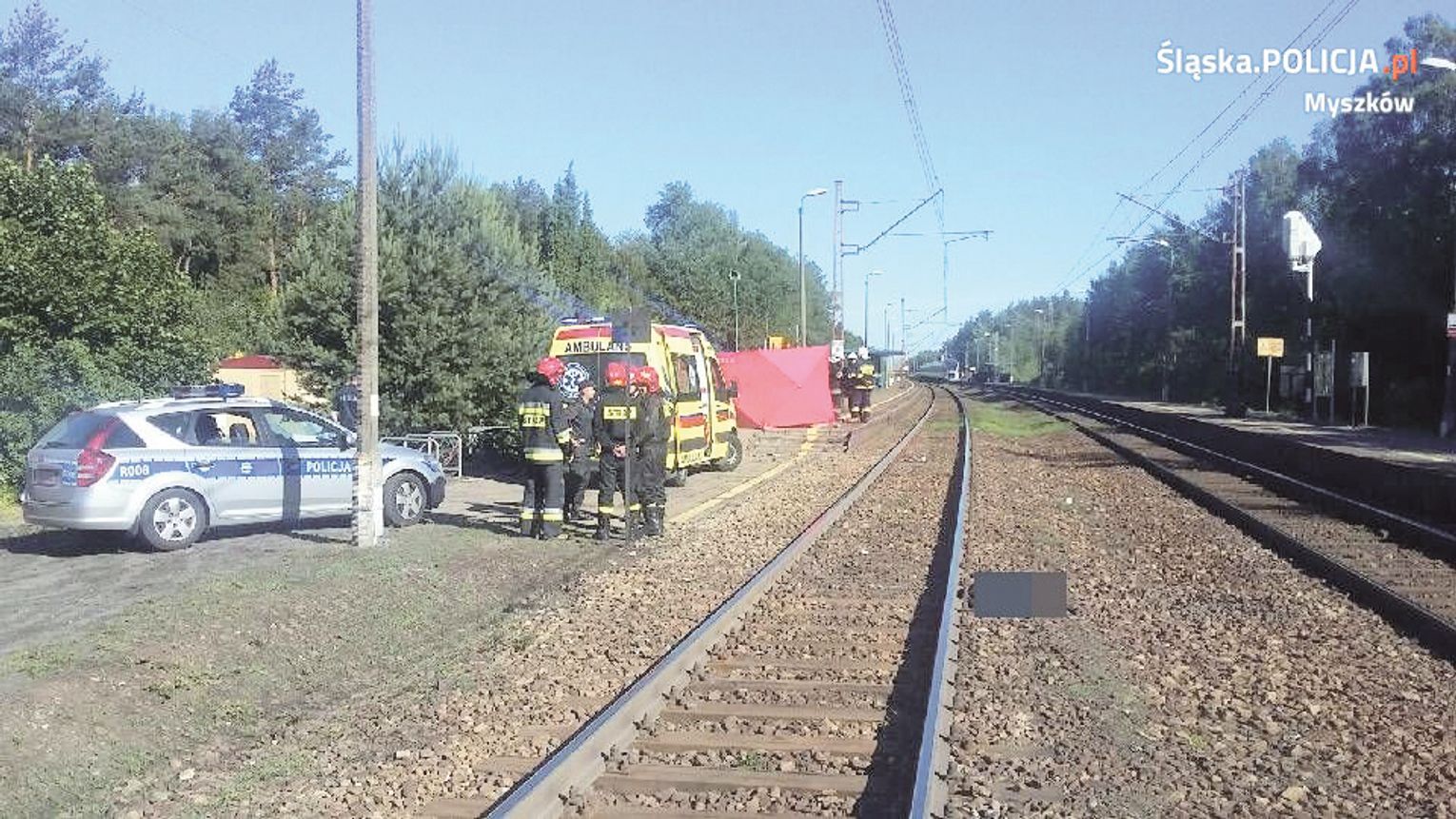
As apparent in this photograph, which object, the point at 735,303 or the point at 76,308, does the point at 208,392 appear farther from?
Answer: the point at 735,303

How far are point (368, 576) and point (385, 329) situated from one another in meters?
9.86

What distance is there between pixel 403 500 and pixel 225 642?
247 inches

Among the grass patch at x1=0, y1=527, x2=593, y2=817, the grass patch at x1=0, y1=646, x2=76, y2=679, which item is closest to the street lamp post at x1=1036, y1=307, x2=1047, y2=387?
the grass patch at x1=0, y1=527, x2=593, y2=817

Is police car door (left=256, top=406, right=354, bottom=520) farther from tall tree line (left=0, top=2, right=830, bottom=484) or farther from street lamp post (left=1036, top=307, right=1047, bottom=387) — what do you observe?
street lamp post (left=1036, top=307, right=1047, bottom=387)

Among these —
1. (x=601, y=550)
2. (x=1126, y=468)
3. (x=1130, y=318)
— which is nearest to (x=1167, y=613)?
(x=601, y=550)

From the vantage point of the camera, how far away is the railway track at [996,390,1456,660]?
10.1 meters

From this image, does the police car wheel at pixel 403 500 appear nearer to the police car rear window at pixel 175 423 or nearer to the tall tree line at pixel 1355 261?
the police car rear window at pixel 175 423

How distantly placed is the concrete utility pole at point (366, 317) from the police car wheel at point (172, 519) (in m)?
1.67

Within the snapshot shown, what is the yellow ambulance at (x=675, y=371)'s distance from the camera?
17.2 metres

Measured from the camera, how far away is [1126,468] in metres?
25.4

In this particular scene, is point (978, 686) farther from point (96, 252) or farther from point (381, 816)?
point (96, 252)

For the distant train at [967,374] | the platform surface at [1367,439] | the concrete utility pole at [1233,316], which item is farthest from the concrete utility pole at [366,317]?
the distant train at [967,374]

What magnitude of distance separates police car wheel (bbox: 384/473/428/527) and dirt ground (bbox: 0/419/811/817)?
63 centimetres

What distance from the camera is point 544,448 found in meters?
13.3
